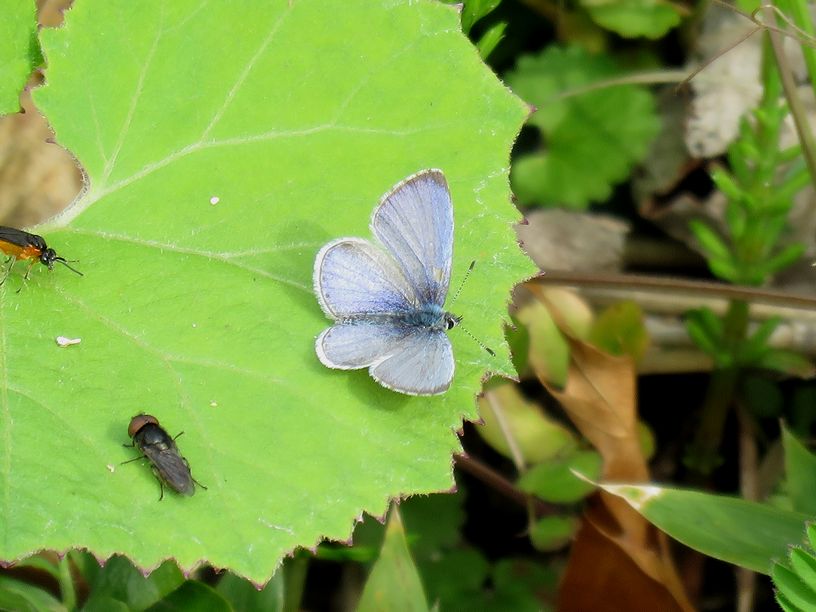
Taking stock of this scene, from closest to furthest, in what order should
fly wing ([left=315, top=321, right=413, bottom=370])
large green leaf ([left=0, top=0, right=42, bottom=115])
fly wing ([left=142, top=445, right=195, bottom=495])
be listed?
1. fly wing ([left=142, top=445, right=195, bottom=495])
2. fly wing ([left=315, top=321, right=413, bottom=370])
3. large green leaf ([left=0, top=0, right=42, bottom=115])

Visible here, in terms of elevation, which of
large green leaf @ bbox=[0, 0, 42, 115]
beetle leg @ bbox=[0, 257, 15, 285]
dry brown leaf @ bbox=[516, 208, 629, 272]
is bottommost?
dry brown leaf @ bbox=[516, 208, 629, 272]

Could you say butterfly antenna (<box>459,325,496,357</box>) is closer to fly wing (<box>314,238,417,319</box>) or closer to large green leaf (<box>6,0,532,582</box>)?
large green leaf (<box>6,0,532,582</box>)

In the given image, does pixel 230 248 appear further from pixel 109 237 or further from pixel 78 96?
pixel 78 96

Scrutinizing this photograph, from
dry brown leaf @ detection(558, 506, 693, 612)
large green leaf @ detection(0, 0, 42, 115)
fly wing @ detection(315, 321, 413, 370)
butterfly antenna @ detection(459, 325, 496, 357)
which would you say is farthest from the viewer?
dry brown leaf @ detection(558, 506, 693, 612)

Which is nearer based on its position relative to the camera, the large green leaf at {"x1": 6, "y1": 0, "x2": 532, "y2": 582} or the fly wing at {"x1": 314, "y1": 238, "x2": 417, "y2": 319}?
the large green leaf at {"x1": 6, "y1": 0, "x2": 532, "y2": 582}

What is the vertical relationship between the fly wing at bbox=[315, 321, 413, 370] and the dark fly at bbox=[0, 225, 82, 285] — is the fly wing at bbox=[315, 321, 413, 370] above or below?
below

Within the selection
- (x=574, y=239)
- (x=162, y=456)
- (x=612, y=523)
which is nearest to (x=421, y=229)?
(x=162, y=456)

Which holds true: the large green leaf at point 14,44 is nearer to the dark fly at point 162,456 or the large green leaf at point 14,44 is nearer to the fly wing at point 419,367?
the dark fly at point 162,456

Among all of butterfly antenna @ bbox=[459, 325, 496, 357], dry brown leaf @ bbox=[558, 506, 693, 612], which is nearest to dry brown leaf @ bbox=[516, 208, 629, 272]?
dry brown leaf @ bbox=[558, 506, 693, 612]
